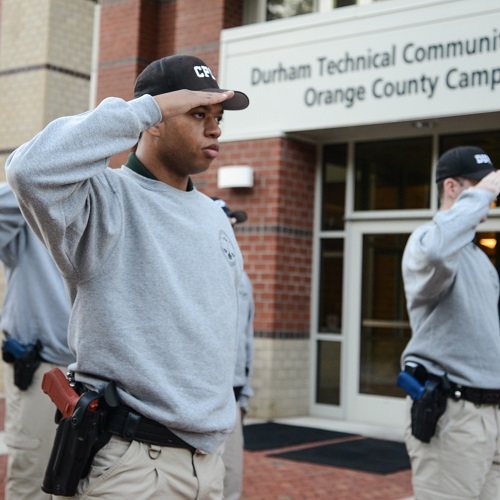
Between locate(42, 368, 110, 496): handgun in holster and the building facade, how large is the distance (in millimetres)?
7151

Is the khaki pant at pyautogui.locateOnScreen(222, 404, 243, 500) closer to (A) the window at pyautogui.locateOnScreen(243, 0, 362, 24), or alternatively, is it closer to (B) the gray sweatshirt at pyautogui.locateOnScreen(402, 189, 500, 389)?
(B) the gray sweatshirt at pyautogui.locateOnScreen(402, 189, 500, 389)

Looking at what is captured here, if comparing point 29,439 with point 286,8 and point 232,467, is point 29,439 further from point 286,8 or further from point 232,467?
point 286,8

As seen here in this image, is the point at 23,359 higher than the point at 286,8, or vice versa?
the point at 286,8

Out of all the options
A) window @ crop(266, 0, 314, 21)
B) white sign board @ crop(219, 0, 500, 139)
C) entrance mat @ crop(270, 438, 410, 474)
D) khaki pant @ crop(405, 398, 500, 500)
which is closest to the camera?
khaki pant @ crop(405, 398, 500, 500)

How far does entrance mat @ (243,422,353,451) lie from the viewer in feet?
28.2

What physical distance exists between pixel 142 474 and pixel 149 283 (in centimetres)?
57

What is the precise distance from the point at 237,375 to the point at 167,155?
10.1 ft

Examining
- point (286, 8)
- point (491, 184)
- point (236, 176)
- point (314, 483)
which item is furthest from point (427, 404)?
point (286, 8)

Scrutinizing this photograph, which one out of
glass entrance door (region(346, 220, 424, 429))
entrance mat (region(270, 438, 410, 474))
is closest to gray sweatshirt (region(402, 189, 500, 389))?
entrance mat (region(270, 438, 410, 474))

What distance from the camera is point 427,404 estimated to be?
156 inches

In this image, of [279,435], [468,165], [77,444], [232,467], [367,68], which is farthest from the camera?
[367,68]

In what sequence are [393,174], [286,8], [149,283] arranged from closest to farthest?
[149,283], [393,174], [286,8]

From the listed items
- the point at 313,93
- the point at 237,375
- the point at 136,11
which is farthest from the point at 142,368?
the point at 136,11

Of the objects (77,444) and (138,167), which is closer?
(77,444)
